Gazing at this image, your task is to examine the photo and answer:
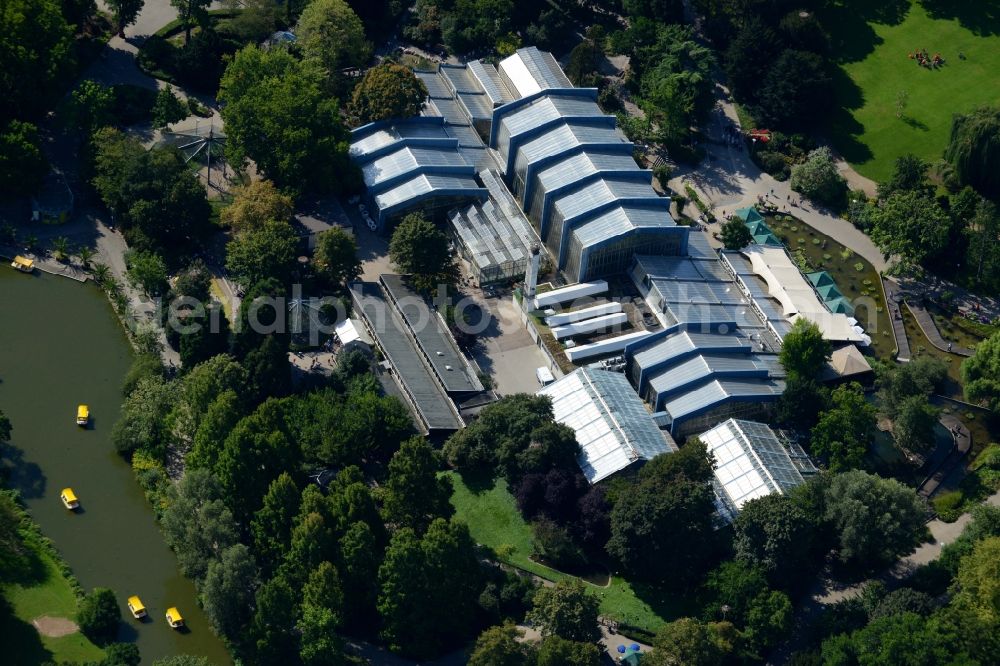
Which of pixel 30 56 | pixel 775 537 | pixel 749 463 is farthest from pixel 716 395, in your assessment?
pixel 30 56

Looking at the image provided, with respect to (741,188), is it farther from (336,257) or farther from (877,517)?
(877,517)

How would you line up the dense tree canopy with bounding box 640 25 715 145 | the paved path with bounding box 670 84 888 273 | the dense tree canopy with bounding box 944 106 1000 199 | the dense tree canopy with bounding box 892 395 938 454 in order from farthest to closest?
the dense tree canopy with bounding box 640 25 715 145 → the paved path with bounding box 670 84 888 273 → the dense tree canopy with bounding box 944 106 1000 199 → the dense tree canopy with bounding box 892 395 938 454

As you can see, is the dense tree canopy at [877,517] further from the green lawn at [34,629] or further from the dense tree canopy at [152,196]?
the dense tree canopy at [152,196]

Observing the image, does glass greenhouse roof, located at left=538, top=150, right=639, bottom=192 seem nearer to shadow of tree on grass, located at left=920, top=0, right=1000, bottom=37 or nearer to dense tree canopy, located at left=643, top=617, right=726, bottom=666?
shadow of tree on grass, located at left=920, top=0, right=1000, bottom=37

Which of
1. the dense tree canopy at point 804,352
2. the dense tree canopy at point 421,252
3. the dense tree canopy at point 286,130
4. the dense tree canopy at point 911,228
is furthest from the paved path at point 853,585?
the dense tree canopy at point 286,130

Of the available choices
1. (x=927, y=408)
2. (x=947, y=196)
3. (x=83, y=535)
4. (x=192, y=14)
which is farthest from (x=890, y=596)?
(x=192, y=14)

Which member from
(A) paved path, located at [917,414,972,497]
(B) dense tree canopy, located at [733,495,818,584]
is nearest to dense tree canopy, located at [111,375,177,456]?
(B) dense tree canopy, located at [733,495,818,584]
